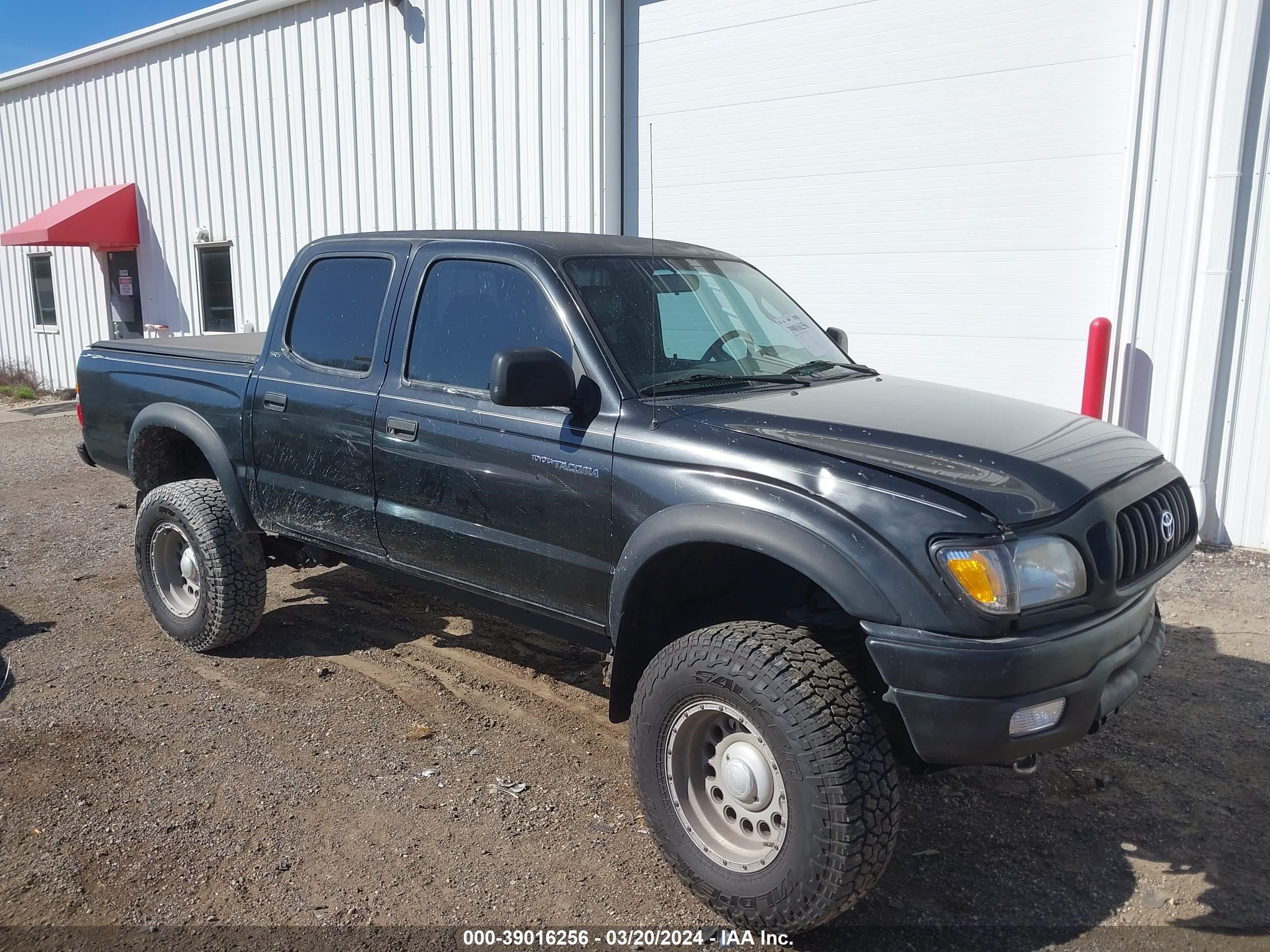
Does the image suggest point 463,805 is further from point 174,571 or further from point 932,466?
point 174,571

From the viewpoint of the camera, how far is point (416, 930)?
2979 millimetres

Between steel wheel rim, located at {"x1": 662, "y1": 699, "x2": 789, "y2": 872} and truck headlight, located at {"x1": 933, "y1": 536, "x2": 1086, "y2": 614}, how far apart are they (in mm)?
729

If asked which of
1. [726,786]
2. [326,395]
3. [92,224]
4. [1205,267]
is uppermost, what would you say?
[92,224]

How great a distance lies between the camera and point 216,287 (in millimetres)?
13891

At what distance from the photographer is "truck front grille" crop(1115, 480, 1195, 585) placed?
2904 mm

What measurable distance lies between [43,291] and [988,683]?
18.4 metres

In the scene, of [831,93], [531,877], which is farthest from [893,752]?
[831,93]

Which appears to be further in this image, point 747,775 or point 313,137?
point 313,137

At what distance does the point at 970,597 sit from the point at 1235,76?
5.46m

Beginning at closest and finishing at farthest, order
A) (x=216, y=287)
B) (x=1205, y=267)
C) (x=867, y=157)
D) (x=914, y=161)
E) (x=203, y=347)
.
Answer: (x=203, y=347)
(x=1205, y=267)
(x=914, y=161)
(x=867, y=157)
(x=216, y=287)

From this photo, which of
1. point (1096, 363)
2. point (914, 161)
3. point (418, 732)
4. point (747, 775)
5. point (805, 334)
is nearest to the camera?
point (747, 775)

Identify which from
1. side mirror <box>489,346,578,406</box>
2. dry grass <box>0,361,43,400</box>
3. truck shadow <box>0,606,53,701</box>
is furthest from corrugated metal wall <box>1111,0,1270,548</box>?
dry grass <box>0,361,43,400</box>

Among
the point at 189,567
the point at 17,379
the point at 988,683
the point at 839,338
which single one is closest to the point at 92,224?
the point at 17,379

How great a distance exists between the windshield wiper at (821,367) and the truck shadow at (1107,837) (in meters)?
1.65
